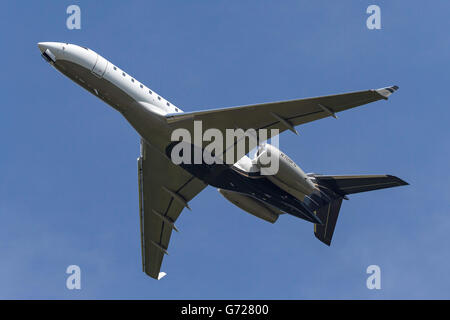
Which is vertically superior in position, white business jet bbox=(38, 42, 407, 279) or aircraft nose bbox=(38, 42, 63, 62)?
aircraft nose bbox=(38, 42, 63, 62)

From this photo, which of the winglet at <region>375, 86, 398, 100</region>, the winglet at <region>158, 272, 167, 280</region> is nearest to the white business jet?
the winglet at <region>375, 86, 398, 100</region>

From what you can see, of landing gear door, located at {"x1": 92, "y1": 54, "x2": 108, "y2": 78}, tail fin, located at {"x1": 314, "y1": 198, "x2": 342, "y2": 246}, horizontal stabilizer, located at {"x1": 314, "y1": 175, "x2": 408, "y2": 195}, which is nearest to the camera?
landing gear door, located at {"x1": 92, "y1": 54, "x2": 108, "y2": 78}

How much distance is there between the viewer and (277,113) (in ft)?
86.3

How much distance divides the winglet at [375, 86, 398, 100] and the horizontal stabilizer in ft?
27.3

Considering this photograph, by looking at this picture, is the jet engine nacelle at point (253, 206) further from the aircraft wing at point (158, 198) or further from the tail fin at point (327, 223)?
the tail fin at point (327, 223)

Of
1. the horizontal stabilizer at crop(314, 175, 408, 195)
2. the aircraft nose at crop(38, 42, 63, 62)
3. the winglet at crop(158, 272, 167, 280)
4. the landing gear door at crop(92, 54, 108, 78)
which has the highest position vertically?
the aircraft nose at crop(38, 42, 63, 62)

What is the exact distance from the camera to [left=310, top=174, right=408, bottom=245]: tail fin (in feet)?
101

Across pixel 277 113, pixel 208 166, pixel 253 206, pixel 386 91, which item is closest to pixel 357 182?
pixel 253 206

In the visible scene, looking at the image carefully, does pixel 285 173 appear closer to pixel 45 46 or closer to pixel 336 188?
pixel 336 188

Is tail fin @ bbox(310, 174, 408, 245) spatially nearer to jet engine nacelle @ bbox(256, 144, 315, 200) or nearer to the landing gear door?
jet engine nacelle @ bbox(256, 144, 315, 200)

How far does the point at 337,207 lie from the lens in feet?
112

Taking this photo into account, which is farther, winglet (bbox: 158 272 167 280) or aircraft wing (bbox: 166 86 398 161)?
winglet (bbox: 158 272 167 280)

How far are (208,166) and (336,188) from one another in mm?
7740
